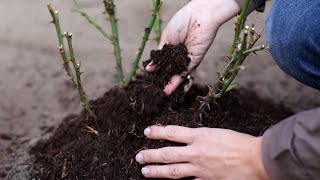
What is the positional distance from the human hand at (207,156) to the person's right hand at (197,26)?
287mm

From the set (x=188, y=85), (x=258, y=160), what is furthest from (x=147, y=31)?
(x=258, y=160)

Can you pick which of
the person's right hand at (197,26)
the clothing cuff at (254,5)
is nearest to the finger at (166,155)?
the person's right hand at (197,26)

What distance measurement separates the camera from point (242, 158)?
1.12 metres

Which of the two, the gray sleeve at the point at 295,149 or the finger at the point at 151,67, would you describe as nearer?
the gray sleeve at the point at 295,149

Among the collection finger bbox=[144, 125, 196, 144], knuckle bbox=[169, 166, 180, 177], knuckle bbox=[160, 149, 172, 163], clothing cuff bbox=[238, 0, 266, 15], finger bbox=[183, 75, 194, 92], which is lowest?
knuckle bbox=[169, 166, 180, 177]

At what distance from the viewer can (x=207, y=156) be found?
3.81ft

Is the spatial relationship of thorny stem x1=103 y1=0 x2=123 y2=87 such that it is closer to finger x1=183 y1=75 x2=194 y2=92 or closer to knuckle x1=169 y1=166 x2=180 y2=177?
finger x1=183 y1=75 x2=194 y2=92

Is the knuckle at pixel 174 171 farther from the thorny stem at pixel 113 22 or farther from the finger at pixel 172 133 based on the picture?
the thorny stem at pixel 113 22

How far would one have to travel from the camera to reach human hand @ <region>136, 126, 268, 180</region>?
112cm

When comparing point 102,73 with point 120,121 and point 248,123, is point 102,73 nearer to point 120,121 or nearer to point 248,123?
point 120,121

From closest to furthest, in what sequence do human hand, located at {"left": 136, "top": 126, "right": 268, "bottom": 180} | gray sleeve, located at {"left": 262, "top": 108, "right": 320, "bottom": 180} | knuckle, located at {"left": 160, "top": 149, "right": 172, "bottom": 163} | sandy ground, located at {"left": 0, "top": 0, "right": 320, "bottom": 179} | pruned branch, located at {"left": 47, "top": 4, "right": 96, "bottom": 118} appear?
gray sleeve, located at {"left": 262, "top": 108, "right": 320, "bottom": 180} < human hand, located at {"left": 136, "top": 126, "right": 268, "bottom": 180} < knuckle, located at {"left": 160, "top": 149, "right": 172, "bottom": 163} < pruned branch, located at {"left": 47, "top": 4, "right": 96, "bottom": 118} < sandy ground, located at {"left": 0, "top": 0, "right": 320, "bottom": 179}

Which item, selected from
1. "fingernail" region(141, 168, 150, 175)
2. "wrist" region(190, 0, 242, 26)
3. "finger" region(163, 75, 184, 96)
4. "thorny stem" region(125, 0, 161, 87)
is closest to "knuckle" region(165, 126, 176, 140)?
"fingernail" region(141, 168, 150, 175)

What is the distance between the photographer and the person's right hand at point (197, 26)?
1526 millimetres

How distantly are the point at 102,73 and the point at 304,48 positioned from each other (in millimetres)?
1048
